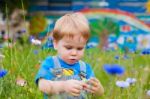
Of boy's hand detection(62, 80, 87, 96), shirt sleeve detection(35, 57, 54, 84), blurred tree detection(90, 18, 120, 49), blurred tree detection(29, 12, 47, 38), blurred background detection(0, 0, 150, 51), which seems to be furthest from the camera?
blurred tree detection(29, 12, 47, 38)

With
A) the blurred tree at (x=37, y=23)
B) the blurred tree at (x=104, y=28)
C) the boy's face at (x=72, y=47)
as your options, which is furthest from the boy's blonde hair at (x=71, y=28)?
the blurred tree at (x=37, y=23)

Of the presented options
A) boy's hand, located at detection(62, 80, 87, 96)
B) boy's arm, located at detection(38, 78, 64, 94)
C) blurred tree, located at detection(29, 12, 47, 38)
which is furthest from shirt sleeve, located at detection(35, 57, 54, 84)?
blurred tree, located at detection(29, 12, 47, 38)

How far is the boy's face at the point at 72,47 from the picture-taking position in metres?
2.29

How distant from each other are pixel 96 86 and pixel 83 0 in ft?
33.5

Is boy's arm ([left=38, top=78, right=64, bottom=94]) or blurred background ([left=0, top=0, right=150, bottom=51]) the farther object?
blurred background ([left=0, top=0, right=150, bottom=51])

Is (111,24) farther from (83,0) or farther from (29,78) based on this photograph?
(29,78)

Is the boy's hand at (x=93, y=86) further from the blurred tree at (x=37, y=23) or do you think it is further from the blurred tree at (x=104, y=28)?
the blurred tree at (x=37, y=23)

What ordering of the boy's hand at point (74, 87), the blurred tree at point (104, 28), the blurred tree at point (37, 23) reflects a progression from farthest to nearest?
1. the blurred tree at point (37, 23)
2. the blurred tree at point (104, 28)
3. the boy's hand at point (74, 87)

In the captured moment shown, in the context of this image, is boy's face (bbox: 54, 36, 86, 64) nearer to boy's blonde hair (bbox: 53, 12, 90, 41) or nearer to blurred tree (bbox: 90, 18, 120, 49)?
boy's blonde hair (bbox: 53, 12, 90, 41)

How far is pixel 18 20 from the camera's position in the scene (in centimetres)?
1211

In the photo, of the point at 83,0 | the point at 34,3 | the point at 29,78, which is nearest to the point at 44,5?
the point at 34,3

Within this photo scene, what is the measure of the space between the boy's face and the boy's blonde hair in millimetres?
17

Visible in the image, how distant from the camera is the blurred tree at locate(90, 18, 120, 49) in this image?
1104cm

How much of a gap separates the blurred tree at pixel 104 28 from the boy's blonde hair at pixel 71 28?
8.43 meters
